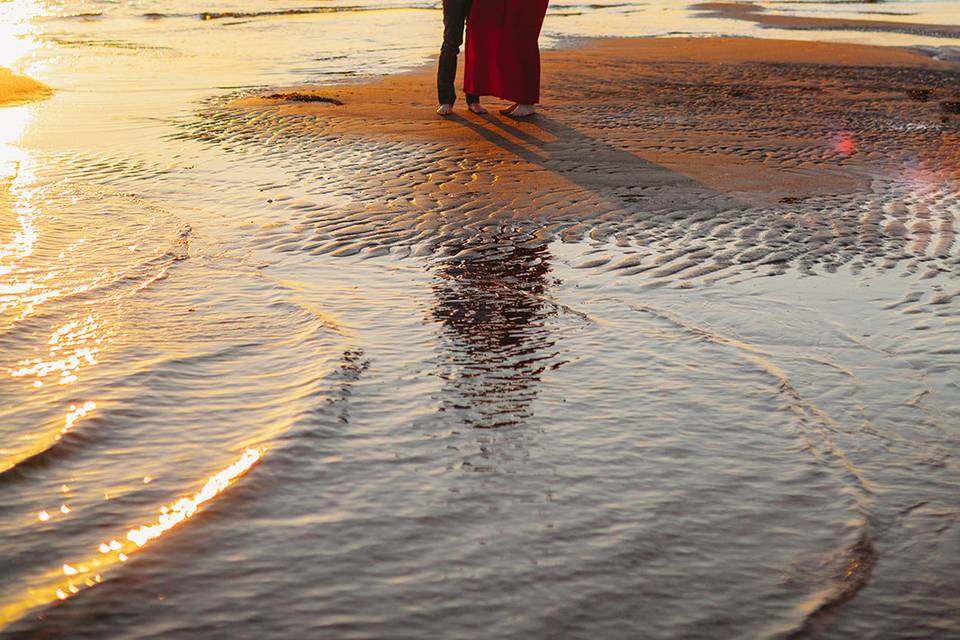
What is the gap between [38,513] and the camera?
9.02 feet

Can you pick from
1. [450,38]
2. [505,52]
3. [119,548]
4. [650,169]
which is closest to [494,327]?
[119,548]

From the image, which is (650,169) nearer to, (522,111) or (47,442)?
(522,111)

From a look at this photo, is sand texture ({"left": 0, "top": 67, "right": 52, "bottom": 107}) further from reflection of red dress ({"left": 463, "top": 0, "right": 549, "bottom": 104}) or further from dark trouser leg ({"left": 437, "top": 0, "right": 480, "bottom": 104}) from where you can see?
reflection of red dress ({"left": 463, "top": 0, "right": 549, "bottom": 104})

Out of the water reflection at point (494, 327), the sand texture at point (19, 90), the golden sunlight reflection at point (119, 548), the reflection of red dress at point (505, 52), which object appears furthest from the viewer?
the sand texture at point (19, 90)

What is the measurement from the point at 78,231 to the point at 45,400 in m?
2.30


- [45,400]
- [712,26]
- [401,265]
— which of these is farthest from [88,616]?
[712,26]

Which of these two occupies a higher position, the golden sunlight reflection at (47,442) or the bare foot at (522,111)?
the bare foot at (522,111)

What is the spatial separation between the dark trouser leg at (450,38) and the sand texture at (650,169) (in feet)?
1.19

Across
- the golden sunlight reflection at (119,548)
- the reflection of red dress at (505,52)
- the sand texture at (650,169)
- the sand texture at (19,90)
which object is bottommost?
the golden sunlight reflection at (119,548)

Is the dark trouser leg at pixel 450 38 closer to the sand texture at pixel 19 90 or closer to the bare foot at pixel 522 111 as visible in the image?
the bare foot at pixel 522 111

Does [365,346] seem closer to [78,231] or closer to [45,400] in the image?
[45,400]

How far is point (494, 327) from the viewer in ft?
14.0

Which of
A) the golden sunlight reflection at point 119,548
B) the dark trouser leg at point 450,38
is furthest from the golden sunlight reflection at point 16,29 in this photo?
the golden sunlight reflection at point 119,548

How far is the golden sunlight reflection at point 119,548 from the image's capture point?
7.83 ft
